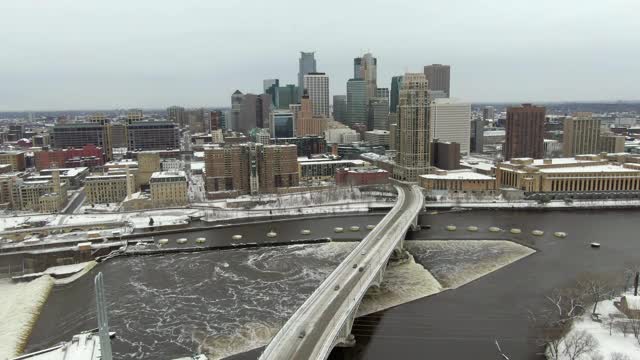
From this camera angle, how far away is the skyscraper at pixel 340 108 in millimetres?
131150

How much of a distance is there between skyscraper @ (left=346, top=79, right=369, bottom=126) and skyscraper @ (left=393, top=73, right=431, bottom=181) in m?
58.2

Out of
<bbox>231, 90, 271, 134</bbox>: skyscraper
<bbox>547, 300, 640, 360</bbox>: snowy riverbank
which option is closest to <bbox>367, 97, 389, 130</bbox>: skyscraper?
<bbox>231, 90, 271, 134</bbox>: skyscraper

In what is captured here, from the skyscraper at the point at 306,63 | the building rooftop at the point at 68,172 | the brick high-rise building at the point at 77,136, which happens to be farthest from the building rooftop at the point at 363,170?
the skyscraper at the point at 306,63

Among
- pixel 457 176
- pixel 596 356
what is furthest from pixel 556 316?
pixel 457 176

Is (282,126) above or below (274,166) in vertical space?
above

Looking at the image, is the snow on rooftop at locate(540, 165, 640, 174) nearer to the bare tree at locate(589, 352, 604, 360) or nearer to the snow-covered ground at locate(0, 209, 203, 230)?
the snow-covered ground at locate(0, 209, 203, 230)

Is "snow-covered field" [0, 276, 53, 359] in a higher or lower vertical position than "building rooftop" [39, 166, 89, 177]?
lower

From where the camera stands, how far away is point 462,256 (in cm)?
3144

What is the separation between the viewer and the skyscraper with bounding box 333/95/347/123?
131 meters

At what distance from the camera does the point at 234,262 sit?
3148cm

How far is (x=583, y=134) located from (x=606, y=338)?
58929 millimetres

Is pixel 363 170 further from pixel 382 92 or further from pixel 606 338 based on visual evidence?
pixel 382 92

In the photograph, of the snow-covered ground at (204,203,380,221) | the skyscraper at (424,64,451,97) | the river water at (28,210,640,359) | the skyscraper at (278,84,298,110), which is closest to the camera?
the river water at (28,210,640,359)

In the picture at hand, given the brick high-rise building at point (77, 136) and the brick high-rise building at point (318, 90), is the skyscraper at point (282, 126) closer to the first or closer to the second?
the brick high-rise building at point (318, 90)
